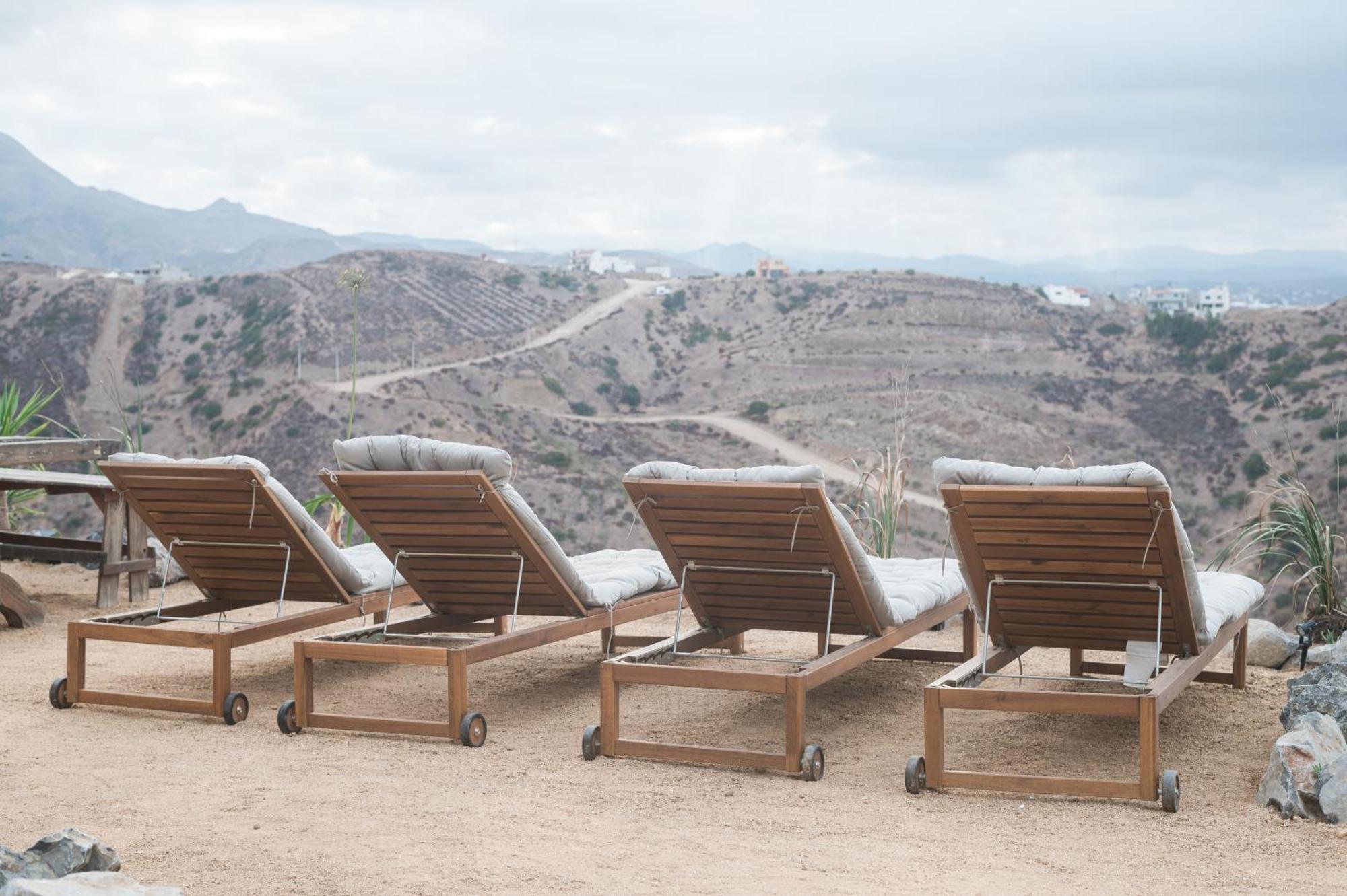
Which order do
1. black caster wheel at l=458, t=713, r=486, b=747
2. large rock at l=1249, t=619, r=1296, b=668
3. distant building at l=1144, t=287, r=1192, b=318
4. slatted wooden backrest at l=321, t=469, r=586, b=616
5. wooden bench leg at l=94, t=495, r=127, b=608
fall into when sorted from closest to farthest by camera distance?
black caster wheel at l=458, t=713, r=486, b=747 < slatted wooden backrest at l=321, t=469, r=586, b=616 < large rock at l=1249, t=619, r=1296, b=668 < wooden bench leg at l=94, t=495, r=127, b=608 < distant building at l=1144, t=287, r=1192, b=318

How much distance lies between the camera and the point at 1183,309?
47.1 meters

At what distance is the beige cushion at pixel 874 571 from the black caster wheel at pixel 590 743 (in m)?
0.76

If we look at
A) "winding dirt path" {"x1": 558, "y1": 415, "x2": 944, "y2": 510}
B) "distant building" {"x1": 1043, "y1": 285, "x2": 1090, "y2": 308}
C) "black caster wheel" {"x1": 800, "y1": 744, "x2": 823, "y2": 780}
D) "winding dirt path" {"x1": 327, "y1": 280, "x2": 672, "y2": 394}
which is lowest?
"winding dirt path" {"x1": 558, "y1": 415, "x2": 944, "y2": 510}

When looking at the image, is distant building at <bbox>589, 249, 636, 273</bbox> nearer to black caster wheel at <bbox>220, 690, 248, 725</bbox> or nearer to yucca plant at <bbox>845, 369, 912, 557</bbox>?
yucca plant at <bbox>845, 369, 912, 557</bbox>

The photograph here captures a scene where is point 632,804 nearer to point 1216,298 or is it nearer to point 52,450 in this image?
point 52,450

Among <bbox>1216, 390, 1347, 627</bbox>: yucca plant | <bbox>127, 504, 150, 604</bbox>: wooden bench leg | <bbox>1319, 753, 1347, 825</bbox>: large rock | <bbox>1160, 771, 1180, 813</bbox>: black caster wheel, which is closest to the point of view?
<bbox>1319, 753, 1347, 825</bbox>: large rock

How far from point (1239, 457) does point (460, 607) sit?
31.5 meters

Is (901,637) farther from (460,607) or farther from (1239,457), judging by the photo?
(1239,457)

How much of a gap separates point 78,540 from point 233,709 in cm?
300

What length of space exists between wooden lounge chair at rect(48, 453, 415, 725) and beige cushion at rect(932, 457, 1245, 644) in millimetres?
2047

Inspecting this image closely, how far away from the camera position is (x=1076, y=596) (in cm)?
363

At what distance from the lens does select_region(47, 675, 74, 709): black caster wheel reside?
13.9 feet

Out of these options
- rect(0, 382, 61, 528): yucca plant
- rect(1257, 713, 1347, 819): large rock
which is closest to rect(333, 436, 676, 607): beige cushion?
rect(1257, 713, 1347, 819): large rock

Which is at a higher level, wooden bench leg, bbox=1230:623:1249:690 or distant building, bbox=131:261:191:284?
distant building, bbox=131:261:191:284
